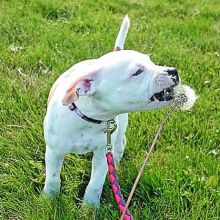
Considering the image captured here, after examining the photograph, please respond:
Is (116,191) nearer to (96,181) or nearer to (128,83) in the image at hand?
(96,181)

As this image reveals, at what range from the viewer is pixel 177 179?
3004 millimetres

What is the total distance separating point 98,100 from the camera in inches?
97.7

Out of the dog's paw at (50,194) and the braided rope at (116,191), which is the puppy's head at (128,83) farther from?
the dog's paw at (50,194)

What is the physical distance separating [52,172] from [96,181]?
236mm

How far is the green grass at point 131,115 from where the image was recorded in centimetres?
290

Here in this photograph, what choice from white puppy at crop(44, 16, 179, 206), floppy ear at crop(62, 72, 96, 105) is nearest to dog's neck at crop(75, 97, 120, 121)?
white puppy at crop(44, 16, 179, 206)

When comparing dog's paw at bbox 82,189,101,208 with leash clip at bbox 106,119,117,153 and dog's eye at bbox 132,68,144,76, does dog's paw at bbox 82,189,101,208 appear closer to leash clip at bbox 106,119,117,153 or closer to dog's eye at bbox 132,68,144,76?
leash clip at bbox 106,119,117,153

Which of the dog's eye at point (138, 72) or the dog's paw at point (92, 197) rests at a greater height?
the dog's eye at point (138, 72)

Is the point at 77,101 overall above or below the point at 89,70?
below

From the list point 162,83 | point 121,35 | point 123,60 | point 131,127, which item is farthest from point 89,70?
point 131,127

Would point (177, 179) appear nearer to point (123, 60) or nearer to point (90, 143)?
point (90, 143)

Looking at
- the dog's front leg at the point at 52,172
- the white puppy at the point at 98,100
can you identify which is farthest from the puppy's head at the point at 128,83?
the dog's front leg at the point at 52,172

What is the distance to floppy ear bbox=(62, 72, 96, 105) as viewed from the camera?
2324mm

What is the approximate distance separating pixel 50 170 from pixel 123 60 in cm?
78
